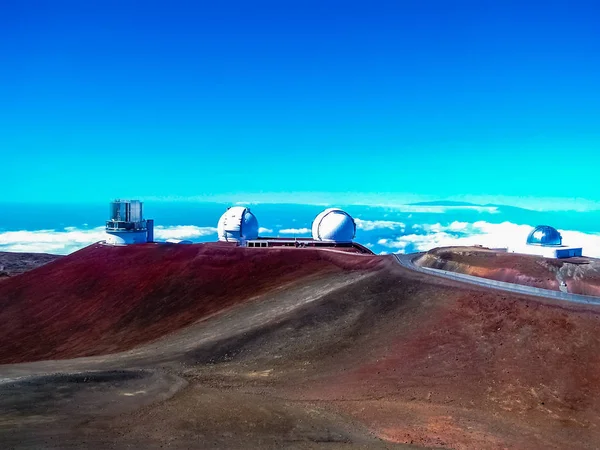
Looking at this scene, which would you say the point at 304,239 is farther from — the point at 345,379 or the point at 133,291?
the point at 345,379

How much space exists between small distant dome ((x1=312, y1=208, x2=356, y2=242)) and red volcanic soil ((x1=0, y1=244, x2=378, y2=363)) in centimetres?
583

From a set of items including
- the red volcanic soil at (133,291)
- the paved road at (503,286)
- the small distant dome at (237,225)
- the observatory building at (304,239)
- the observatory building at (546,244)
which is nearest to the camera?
the paved road at (503,286)

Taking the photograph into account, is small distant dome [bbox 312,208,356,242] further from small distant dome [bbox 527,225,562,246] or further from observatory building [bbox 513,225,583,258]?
small distant dome [bbox 527,225,562,246]

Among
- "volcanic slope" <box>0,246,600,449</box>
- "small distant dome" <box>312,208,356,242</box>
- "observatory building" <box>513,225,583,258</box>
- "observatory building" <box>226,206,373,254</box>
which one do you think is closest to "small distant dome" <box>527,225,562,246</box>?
"observatory building" <box>513,225,583,258</box>

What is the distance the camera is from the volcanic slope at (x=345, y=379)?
706 inches

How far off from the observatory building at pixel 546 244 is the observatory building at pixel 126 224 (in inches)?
1303

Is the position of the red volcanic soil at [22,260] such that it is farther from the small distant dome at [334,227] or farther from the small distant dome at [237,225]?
the small distant dome at [334,227]

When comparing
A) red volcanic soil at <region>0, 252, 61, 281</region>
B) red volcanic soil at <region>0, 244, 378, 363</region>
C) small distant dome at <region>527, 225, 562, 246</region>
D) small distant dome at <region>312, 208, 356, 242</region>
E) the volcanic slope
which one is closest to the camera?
the volcanic slope

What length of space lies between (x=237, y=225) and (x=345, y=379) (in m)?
26.9

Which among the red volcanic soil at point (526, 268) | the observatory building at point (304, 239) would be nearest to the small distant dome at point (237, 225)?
the observatory building at point (304, 239)

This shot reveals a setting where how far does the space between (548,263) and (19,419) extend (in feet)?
90.3

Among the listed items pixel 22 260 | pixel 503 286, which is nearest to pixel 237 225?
pixel 503 286

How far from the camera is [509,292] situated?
2897 centimetres

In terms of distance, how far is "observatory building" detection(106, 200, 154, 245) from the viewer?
5100 cm
